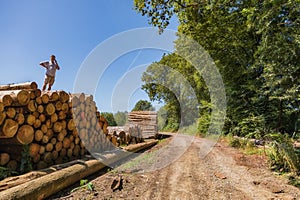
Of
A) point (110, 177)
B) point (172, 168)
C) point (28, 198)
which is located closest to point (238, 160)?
point (172, 168)

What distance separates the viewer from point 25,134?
3463 millimetres

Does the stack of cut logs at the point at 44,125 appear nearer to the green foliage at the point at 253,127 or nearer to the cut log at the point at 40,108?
the cut log at the point at 40,108

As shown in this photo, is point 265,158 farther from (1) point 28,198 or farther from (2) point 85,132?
(1) point 28,198

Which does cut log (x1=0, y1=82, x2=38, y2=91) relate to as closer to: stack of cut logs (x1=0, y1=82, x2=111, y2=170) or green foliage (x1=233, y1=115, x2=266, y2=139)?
stack of cut logs (x1=0, y1=82, x2=111, y2=170)

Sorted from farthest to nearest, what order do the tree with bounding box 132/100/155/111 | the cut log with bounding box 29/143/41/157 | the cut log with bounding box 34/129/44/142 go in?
1. the tree with bounding box 132/100/155/111
2. the cut log with bounding box 34/129/44/142
3. the cut log with bounding box 29/143/41/157

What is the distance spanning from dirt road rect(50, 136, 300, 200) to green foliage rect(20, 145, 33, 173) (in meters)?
1.06

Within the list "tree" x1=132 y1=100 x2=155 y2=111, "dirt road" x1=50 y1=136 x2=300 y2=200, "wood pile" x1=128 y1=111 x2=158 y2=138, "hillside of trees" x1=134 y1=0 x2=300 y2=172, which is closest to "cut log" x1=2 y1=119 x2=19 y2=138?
"dirt road" x1=50 y1=136 x2=300 y2=200

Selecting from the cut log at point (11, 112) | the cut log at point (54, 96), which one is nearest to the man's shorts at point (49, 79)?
the cut log at point (54, 96)

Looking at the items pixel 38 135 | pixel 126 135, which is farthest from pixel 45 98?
pixel 126 135

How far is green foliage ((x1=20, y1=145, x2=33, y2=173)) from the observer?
3369mm

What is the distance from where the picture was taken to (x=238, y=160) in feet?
15.8

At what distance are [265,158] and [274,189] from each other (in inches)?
79.1

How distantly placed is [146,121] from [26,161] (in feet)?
27.3

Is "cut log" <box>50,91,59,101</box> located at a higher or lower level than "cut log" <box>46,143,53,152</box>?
higher
